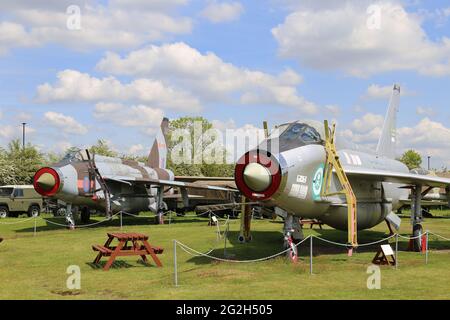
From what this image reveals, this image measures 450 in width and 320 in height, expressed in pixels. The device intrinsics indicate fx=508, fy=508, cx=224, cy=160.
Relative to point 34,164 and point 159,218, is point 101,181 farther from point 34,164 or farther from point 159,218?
point 34,164

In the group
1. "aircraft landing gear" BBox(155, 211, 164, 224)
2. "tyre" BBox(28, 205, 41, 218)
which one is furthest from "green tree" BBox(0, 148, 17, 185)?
"aircraft landing gear" BBox(155, 211, 164, 224)

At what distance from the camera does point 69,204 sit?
23.4 meters

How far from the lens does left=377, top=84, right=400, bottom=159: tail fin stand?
21000 mm

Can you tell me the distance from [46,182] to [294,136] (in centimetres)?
1285

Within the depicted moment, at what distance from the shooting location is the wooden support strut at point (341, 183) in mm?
12773

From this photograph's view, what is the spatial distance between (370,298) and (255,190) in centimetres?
376

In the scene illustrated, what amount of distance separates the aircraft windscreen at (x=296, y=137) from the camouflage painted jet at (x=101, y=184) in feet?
38.5

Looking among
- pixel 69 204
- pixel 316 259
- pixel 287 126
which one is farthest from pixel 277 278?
pixel 69 204

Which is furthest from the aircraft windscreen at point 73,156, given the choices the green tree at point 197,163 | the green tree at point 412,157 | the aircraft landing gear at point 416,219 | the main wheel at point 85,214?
the green tree at point 412,157

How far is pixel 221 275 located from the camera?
1081cm

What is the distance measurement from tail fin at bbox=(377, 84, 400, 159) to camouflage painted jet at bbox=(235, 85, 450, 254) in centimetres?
358

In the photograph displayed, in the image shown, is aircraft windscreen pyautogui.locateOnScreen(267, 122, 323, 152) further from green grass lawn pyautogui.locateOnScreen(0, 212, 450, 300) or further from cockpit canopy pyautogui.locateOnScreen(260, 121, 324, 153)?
green grass lawn pyautogui.locateOnScreen(0, 212, 450, 300)

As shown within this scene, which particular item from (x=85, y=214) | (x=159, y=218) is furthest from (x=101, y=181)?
(x=159, y=218)
